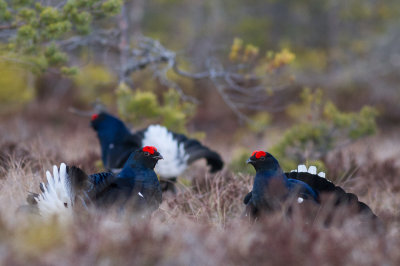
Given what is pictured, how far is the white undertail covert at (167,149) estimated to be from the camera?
5008 millimetres

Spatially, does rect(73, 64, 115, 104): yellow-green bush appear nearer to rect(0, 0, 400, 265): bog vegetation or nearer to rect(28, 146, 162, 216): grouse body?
rect(0, 0, 400, 265): bog vegetation

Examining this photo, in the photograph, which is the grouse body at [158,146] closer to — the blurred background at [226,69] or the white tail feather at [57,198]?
the blurred background at [226,69]

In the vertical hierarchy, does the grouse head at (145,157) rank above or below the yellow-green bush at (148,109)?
below

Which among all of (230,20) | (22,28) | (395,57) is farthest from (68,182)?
(230,20)

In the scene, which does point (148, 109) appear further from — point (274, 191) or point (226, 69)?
point (226, 69)

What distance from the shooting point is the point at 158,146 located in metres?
5.01

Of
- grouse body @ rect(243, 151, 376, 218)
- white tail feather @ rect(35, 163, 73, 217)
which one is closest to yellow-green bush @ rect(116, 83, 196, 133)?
grouse body @ rect(243, 151, 376, 218)

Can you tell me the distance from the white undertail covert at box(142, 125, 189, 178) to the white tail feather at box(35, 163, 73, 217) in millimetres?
2130

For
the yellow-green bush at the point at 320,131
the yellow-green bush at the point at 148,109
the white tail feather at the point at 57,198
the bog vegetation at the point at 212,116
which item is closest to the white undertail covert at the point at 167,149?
the bog vegetation at the point at 212,116

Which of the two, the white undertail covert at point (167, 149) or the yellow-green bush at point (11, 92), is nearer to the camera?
the white undertail covert at point (167, 149)

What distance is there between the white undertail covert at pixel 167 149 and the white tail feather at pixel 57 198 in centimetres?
213

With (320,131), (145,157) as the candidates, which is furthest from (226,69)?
(145,157)

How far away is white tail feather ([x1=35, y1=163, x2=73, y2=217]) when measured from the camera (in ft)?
9.39

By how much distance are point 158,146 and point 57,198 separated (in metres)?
2.19
